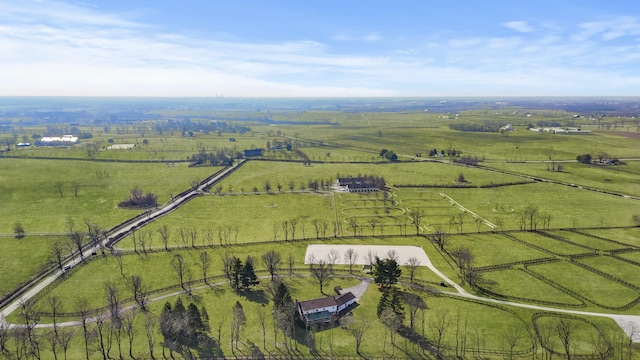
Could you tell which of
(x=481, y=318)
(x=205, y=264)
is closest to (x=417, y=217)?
(x=481, y=318)

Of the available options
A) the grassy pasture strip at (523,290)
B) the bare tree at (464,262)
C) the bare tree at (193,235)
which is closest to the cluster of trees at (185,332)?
the bare tree at (193,235)

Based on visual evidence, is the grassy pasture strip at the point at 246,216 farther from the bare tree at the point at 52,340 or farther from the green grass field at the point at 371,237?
the bare tree at the point at 52,340

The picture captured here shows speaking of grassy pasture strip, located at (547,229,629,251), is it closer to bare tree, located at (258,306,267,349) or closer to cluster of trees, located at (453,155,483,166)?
bare tree, located at (258,306,267,349)

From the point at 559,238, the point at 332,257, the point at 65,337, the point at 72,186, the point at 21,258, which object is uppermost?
the point at 72,186

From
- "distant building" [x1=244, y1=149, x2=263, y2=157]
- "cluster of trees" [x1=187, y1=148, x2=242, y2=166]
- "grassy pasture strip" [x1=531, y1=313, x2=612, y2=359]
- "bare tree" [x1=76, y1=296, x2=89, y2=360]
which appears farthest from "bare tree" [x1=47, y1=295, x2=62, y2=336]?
"distant building" [x1=244, y1=149, x2=263, y2=157]

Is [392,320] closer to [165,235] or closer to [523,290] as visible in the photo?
[523,290]

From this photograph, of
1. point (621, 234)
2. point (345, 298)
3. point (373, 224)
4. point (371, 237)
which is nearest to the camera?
point (345, 298)
